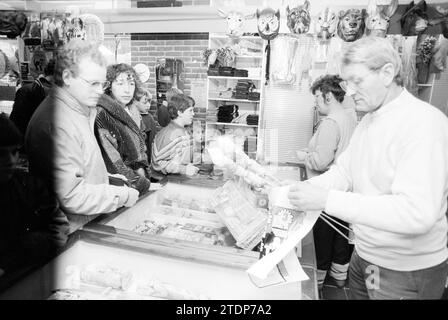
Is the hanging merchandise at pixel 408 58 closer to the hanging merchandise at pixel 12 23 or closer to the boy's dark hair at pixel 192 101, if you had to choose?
the boy's dark hair at pixel 192 101

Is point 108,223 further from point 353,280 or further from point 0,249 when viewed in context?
point 353,280

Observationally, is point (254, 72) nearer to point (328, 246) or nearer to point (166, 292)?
point (328, 246)

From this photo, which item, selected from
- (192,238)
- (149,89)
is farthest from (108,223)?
(149,89)

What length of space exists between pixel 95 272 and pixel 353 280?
1.08 meters

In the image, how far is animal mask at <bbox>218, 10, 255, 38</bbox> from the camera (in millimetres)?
2027

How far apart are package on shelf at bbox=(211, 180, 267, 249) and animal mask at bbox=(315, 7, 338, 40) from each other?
1.07 metres

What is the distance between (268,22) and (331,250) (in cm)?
172

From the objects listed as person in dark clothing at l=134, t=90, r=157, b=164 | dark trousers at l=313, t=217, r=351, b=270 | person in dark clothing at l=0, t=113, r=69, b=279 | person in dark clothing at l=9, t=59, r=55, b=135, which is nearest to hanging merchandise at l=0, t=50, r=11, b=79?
person in dark clothing at l=9, t=59, r=55, b=135

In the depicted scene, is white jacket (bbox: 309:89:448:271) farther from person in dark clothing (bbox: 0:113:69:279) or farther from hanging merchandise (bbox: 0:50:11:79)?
hanging merchandise (bbox: 0:50:11:79)

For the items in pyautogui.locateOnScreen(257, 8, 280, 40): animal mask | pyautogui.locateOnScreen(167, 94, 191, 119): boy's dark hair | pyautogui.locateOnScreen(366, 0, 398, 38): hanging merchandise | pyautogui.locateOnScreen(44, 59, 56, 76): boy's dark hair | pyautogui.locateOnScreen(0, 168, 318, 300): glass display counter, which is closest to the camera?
pyautogui.locateOnScreen(0, 168, 318, 300): glass display counter

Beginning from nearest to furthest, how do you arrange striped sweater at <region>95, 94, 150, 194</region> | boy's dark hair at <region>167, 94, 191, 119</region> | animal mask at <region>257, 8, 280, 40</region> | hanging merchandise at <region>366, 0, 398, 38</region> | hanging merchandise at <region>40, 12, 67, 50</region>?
hanging merchandise at <region>40, 12, 67, 50</region>
striped sweater at <region>95, 94, 150, 194</region>
hanging merchandise at <region>366, 0, 398, 38</region>
animal mask at <region>257, 8, 280, 40</region>
boy's dark hair at <region>167, 94, 191, 119</region>

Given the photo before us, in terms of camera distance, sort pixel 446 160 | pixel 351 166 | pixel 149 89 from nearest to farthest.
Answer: pixel 446 160 < pixel 351 166 < pixel 149 89

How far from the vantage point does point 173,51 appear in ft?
6.91
